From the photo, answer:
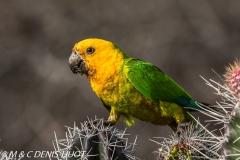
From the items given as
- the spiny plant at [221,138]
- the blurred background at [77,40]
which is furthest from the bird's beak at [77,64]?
the blurred background at [77,40]

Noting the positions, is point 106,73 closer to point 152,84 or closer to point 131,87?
point 131,87

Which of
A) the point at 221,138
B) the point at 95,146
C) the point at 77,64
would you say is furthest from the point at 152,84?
the point at 221,138

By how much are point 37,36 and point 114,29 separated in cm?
150

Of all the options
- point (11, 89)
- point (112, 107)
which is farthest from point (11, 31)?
point (112, 107)

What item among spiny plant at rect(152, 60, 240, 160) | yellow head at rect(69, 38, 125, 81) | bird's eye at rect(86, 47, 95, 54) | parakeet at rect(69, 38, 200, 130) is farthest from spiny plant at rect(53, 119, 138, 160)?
bird's eye at rect(86, 47, 95, 54)

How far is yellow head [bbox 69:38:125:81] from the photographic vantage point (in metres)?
4.67

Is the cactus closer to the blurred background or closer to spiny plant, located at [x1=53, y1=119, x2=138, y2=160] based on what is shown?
spiny plant, located at [x1=53, y1=119, x2=138, y2=160]

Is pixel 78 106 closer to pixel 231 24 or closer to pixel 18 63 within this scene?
pixel 18 63

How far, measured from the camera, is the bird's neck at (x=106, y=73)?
456 centimetres

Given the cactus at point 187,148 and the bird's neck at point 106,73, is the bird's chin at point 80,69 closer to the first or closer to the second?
the bird's neck at point 106,73

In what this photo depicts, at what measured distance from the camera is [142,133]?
9648 millimetres

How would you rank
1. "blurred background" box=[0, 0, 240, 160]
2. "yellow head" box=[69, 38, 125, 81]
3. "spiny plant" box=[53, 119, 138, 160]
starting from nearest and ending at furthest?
"spiny plant" box=[53, 119, 138, 160]
"yellow head" box=[69, 38, 125, 81]
"blurred background" box=[0, 0, 240, 160]

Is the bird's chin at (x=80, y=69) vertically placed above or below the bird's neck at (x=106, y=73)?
above

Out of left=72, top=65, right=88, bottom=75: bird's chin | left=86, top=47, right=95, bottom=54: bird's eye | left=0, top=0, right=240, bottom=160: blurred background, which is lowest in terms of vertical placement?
left=0, top=0, right=240, bottom=160: blurred background
